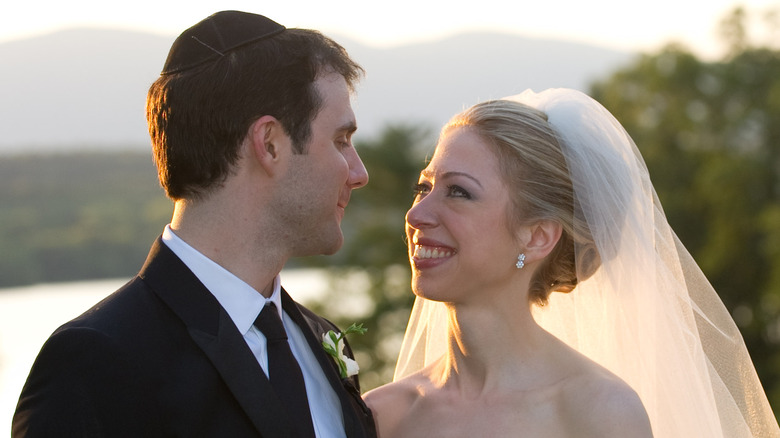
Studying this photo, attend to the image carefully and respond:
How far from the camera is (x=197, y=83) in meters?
3.30

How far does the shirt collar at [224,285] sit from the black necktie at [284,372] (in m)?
0.05

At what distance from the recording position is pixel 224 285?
3.21m

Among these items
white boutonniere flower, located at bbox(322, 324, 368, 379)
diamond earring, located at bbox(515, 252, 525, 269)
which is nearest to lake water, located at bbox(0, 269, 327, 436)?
white boutonniere flower, located at bbox(322, 324, 368, 379)

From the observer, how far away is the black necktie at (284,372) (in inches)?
121

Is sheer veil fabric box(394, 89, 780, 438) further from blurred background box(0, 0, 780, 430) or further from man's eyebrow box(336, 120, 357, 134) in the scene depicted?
blurred background box(0, 0, 780, 430)

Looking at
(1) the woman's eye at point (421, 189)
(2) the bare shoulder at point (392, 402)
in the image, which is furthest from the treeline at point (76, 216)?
(1) the woman's eye at point (421, 189)

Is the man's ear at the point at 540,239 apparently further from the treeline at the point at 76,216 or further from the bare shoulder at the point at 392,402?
the treeline at the point at 76,216

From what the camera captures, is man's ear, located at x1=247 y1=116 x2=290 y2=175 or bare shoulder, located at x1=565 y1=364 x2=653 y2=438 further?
bare shoulder, located at x1=565 y1=364 x2=653 y2=438

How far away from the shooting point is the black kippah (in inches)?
132

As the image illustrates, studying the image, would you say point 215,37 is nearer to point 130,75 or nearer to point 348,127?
point 348,127

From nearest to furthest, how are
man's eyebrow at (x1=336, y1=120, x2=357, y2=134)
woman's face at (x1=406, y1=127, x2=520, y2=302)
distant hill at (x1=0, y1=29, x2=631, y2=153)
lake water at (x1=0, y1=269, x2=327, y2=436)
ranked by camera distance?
man's eyebrow at (x1=336, y1=120, x2=357, y2=134)
woman's face at (x1=406, y1=127, x2=520, y2=302)
lake water at (x1=0, y1=269, x2=327, y2=436)
distant hill at (x1=0, y1=29, x2=631, y2=153)

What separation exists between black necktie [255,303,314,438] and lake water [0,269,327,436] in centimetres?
1968

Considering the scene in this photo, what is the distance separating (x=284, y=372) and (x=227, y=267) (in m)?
0.41

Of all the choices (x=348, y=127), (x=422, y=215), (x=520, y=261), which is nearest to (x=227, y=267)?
(x=348, y=127)
